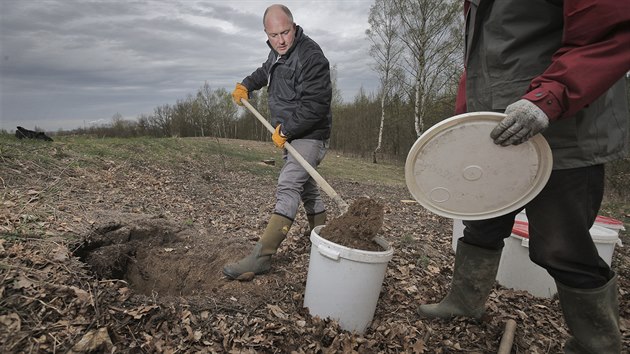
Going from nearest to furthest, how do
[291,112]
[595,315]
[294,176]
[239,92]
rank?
[595,315]
[294,176]
[291,112]
[239,92]

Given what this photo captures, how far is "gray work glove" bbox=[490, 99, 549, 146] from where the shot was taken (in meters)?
1.64

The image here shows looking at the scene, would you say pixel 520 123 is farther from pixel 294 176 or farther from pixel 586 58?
pixel 294 176

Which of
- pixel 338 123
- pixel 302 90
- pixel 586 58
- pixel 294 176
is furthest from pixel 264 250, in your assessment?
pixel 338 123

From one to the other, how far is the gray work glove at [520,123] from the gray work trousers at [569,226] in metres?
0.37

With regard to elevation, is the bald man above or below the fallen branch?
above

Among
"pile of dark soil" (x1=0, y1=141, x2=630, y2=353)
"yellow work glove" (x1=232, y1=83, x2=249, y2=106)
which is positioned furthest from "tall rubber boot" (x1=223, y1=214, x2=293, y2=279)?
"yellow work glove" (x1=232, y1=83, x2=249, y2=106)

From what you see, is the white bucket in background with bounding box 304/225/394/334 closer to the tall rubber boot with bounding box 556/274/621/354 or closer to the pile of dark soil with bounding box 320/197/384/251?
the pile of dark soil with bounding box 320/197/384/251

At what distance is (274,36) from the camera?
10.9 feet

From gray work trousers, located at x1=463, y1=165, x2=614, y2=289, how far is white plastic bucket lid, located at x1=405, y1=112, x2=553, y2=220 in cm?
8

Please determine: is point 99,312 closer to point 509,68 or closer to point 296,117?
point 296,117

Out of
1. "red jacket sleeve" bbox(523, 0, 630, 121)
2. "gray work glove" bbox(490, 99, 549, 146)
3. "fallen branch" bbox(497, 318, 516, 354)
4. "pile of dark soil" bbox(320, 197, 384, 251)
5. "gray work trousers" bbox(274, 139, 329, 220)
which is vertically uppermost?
"red jacket sleeve" bbox(523, 0, 630, 121)

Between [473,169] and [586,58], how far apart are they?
71cm

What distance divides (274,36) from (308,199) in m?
1.60

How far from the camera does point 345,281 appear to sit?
2438mm
